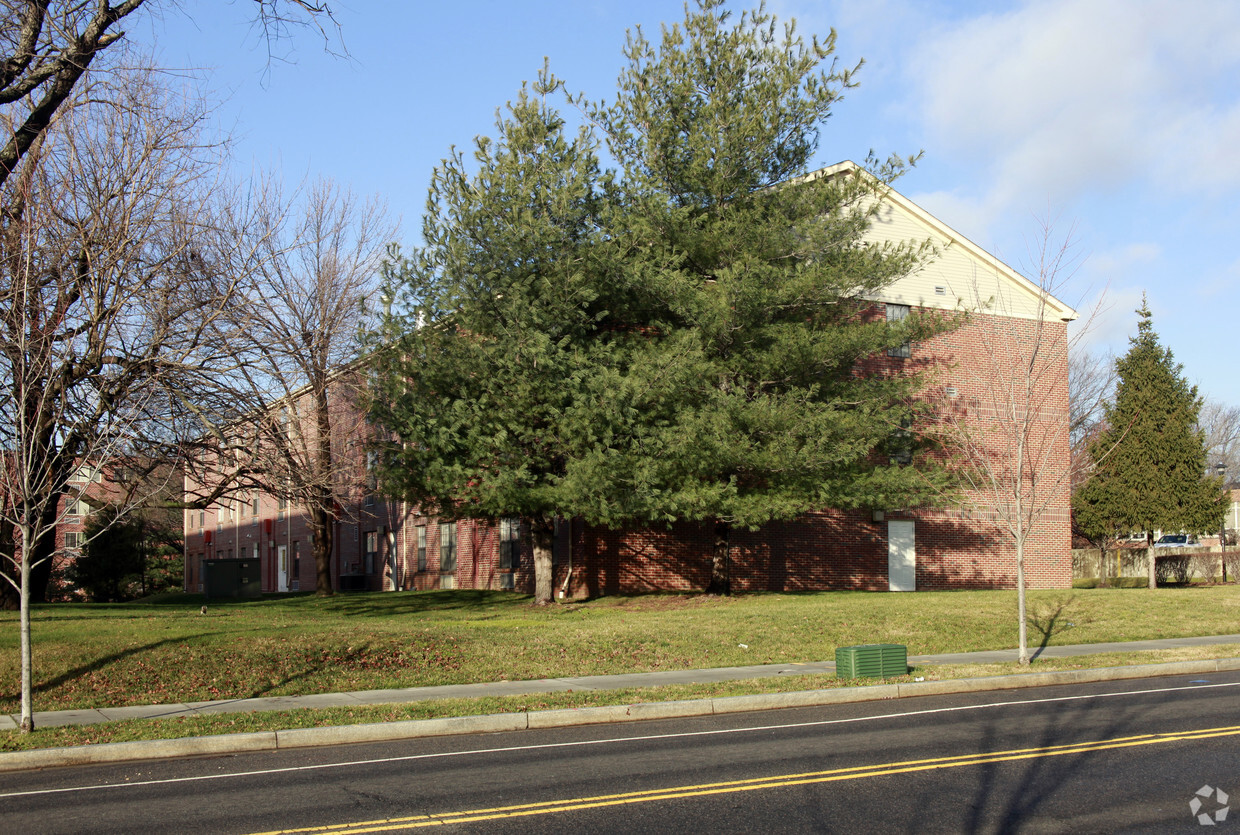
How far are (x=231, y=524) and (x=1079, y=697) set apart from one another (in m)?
53.2

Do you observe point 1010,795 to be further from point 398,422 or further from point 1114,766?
point 398,422

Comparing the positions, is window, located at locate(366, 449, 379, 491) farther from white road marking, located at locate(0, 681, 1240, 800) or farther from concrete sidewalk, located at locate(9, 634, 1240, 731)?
white road marking, located at locate(0, 681, 1240, 800)

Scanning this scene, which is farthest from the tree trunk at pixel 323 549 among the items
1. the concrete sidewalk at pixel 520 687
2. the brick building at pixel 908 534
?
→ the concrete sidewalk at pixel 520 687

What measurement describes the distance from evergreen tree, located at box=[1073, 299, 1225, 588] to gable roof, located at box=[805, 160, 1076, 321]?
10.5 ft

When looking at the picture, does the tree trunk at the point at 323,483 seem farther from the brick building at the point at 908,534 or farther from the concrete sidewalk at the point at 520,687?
the concrete sidewalk at the point at 520,687

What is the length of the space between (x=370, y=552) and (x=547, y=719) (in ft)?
108

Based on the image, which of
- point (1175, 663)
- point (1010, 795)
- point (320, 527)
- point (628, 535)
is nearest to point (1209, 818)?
point (1010, 795)

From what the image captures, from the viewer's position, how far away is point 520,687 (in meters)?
14.6

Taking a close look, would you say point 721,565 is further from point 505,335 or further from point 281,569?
point 281,569

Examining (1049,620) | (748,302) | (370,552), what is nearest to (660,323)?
(748,302)

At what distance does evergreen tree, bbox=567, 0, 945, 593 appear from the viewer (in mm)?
22406

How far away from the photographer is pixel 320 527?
101 feet

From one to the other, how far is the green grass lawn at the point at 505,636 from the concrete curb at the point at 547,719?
283cm

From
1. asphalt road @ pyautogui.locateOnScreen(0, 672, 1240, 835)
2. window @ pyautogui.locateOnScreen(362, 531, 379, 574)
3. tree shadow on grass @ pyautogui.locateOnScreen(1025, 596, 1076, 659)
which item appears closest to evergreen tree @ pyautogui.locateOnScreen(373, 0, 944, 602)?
tree shadow on grass @ pyautogui.locateOnScreen(1025, 596, 1076, 659)
